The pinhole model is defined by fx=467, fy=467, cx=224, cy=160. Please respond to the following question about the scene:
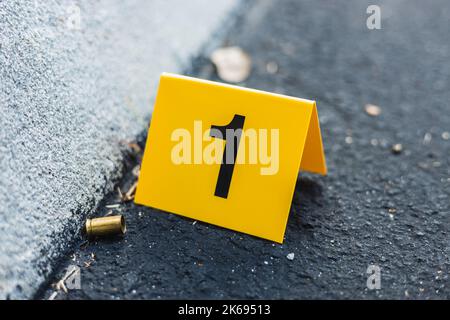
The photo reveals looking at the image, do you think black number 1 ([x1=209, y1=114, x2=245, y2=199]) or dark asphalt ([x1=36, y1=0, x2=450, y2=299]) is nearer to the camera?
dark asphalt ([x1=36, y1=0, x2=450, y2=299])

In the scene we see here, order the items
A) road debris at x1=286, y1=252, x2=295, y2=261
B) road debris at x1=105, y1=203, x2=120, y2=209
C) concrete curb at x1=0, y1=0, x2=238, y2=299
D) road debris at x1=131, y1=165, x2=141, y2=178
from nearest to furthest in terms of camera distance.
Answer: concrete curb at x1=0, y1=0, x2=238, y2=299, road debris at x1=286, y1=252, x2=295, y2=261, road debris at x1=105, y1=203, x2=120, y2=209, road debris at x1=131, y1=165, x2=141, y2=178

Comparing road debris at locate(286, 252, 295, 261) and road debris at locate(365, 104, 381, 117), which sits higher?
road debris at locate(365, 104, 381, 117)

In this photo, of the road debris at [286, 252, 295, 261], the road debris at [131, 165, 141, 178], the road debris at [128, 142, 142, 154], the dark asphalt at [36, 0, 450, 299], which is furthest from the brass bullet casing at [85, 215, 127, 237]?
the road debris at [286, 252, 295, 261]

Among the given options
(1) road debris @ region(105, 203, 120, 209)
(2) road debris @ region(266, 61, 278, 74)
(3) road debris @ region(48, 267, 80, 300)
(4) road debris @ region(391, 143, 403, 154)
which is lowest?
(3) road debris @ region(48, 267, 80, 300)

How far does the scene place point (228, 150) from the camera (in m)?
1.64

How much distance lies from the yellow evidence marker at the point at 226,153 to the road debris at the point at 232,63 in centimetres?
98

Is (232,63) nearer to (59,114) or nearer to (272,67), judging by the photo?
(272,67)

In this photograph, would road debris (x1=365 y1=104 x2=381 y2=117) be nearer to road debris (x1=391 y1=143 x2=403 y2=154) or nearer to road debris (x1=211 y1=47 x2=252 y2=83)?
road debris (x1=391 y1=143 x2=403 y2=154)

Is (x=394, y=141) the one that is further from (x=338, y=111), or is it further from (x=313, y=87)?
(x=313, y=87)

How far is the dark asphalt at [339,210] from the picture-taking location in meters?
1.49

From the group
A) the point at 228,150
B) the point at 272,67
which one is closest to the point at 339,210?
the point at 228,150

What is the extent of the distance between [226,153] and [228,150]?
0.04 ft

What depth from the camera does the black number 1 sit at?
1.63 metres

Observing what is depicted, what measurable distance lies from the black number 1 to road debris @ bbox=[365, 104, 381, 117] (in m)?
1.11
